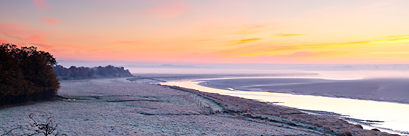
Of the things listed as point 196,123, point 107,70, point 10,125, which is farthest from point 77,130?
point 107,70

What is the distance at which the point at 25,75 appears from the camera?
24.7 meters

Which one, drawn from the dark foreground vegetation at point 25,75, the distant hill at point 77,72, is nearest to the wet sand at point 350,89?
the dark foreground vegetation at point 25,75

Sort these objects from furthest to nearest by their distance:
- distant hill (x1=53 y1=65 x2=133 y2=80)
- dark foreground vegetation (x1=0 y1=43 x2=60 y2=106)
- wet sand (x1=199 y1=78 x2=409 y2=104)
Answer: distant hill (x1=53 y1=65 x2=133 y2=80), wet sand (x1=199 y1=78 x2=409 y2=104), dark foreground vegetation (x1=0 y1=43 x2=60 y2=106)

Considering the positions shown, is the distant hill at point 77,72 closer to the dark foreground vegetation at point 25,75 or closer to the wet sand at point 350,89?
the wet sand at point 350,89

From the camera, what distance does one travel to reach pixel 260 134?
15.0 m

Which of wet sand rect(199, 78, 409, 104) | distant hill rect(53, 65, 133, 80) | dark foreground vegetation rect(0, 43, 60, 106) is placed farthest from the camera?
distant hill rect(53, 65, 133, 80)

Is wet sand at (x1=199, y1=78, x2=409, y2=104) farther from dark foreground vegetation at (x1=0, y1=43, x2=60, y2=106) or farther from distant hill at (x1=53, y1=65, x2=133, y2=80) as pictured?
distant hill at (x1=53, y1=65, x2=133, y2=80)

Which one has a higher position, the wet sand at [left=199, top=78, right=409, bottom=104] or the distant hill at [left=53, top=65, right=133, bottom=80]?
the distant hill at [left=53, top=65, right=133, bottom=80]

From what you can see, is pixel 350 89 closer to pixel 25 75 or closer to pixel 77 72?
pixel 25 75

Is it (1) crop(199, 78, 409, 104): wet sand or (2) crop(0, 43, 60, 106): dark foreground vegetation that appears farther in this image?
(1) crop(199, 78, 409, 104): wet sand

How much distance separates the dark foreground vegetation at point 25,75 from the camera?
21.5 meters

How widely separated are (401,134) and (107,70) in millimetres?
112472

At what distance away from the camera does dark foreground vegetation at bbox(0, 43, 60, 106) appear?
2150 cm

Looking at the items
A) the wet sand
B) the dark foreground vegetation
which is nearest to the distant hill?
the wet sand
